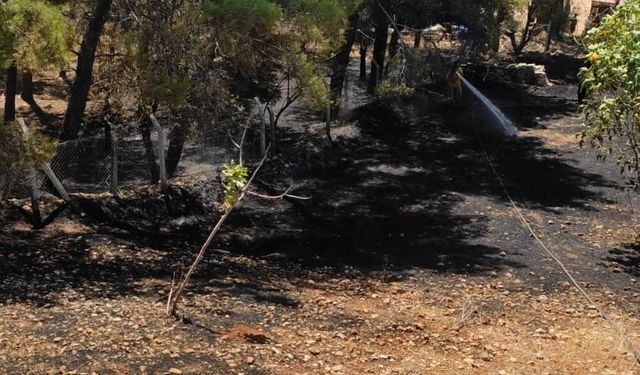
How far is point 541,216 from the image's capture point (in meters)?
11.5

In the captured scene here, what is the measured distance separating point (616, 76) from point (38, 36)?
6619 millimetres

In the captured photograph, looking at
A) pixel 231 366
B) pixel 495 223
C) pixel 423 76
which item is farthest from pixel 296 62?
pixel 231 366

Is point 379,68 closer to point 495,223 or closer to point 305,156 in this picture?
point 305,156

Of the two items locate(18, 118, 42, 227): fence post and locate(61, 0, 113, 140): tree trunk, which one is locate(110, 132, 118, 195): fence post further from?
locate(18, 118, 42, 227): fence post

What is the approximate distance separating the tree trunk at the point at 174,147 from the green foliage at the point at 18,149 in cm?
481

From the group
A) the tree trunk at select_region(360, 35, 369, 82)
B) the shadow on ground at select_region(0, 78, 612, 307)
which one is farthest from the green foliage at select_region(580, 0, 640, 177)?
the tree trunk at select_region(360, 35, 369, 82)

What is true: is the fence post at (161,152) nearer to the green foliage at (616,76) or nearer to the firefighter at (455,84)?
the green foliage at (616,76)

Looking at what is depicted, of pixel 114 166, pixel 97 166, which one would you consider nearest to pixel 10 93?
pixel 97 166

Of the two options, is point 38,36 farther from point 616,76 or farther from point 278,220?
point 616,76

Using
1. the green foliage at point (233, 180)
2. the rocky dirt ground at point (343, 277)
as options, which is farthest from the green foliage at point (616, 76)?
the green foliage at point (233, 180)

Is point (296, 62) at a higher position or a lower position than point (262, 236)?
higher

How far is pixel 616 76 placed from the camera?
6.99 metres

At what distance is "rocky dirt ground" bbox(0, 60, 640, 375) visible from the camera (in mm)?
5773

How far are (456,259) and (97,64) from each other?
7521 mm
